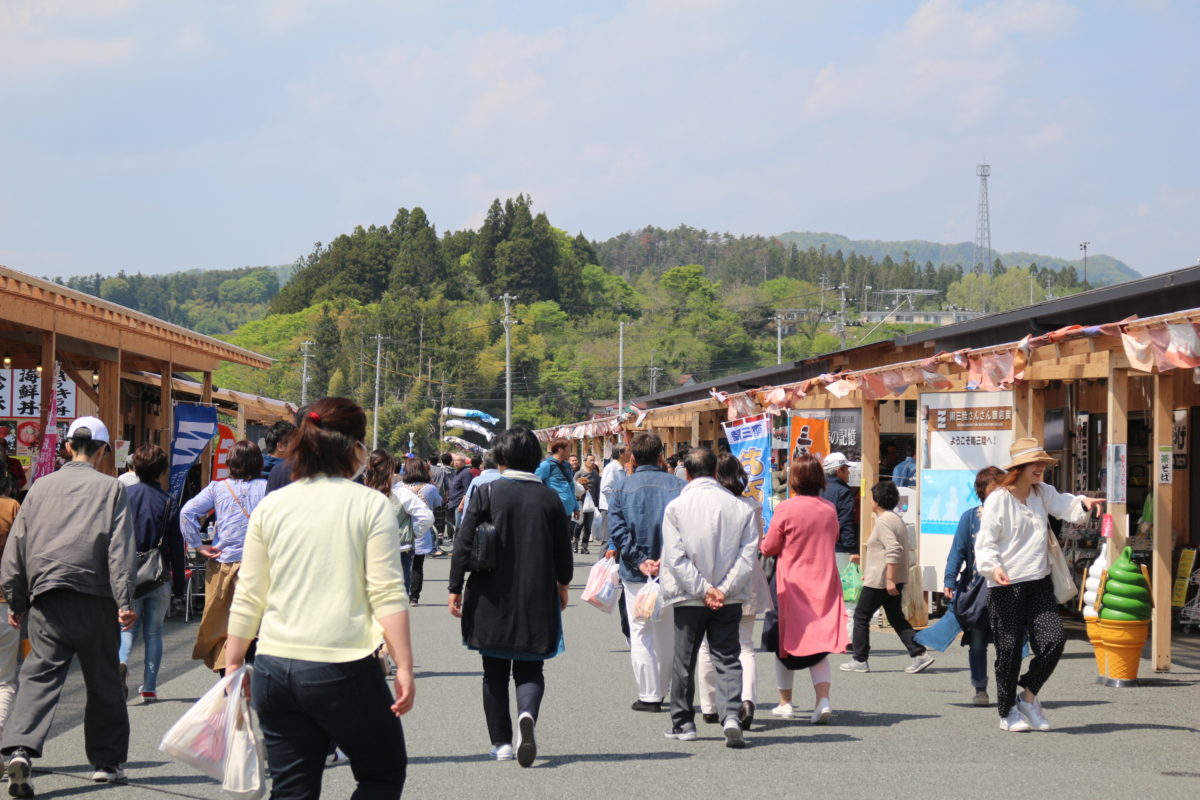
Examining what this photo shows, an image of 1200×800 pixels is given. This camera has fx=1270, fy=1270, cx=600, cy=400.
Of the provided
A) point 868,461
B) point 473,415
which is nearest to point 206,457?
point 868,461

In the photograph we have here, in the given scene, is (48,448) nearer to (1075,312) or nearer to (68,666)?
(68,666)

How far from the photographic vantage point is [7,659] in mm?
6203

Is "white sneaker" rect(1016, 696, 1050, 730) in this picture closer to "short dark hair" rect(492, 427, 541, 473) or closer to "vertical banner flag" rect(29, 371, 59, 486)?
"short dark hair" rect(492, 427, 541, 473)

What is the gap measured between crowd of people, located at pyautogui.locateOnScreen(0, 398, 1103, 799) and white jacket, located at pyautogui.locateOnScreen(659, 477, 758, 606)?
0.04 ft

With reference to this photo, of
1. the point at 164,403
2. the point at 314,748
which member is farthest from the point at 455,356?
the point at 314,748

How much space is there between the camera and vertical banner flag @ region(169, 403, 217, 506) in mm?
14398

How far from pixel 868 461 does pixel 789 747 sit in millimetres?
6211

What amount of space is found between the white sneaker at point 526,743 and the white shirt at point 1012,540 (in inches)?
109

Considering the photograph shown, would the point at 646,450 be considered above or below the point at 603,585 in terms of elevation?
above

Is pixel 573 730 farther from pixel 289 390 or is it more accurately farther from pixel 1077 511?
pixel 289 390

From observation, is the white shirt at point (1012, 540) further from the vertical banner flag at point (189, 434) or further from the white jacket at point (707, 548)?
the vertical banner flag at point (189, 434)

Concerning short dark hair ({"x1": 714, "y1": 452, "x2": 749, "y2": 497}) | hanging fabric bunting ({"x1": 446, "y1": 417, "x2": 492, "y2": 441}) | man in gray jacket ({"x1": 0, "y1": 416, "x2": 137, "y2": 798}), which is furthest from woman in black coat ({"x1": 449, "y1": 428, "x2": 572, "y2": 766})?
hanging fabric bunting ({"x1": 446, "y1": 417, "x2": 492, "y2": 441})

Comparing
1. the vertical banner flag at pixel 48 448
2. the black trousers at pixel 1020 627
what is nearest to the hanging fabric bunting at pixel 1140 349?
the black trousers at pixel 1020 627

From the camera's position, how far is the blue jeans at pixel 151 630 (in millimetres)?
7988
